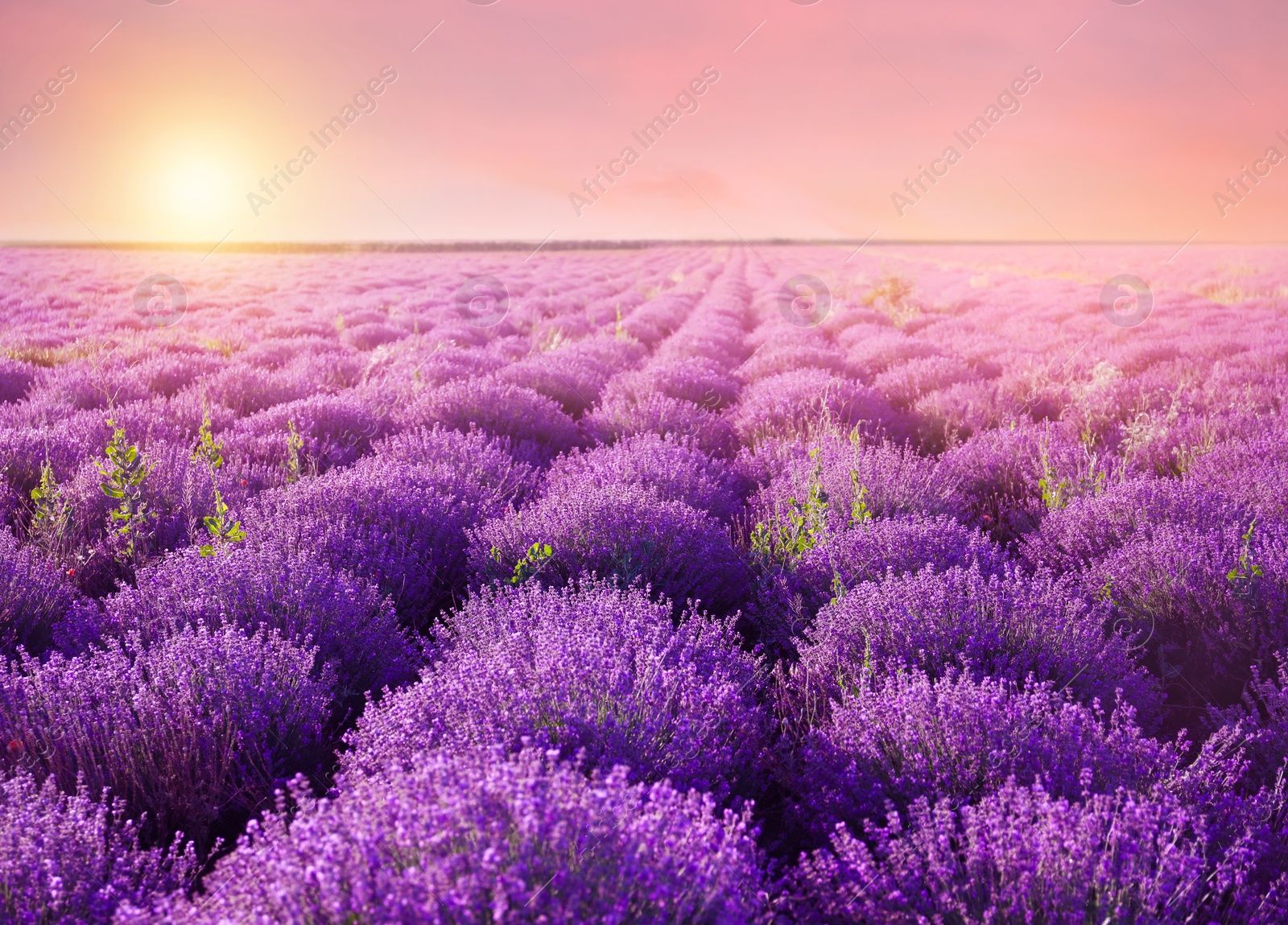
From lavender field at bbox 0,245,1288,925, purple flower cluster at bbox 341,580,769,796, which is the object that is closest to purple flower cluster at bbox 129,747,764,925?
lavender field at bbox 0,245,1288,925

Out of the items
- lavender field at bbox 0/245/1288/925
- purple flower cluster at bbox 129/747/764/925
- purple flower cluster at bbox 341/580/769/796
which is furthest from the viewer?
purple flower cluster at bbox 341/580/769/796

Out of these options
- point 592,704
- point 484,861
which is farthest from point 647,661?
point 484,861

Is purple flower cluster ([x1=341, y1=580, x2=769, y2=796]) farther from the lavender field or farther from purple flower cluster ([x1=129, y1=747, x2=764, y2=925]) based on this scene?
purple flower cluster ([x1=129, y1=747, x2=764, y2=925])

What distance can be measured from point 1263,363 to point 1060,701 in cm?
652

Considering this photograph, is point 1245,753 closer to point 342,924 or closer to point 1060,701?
point 1060,701

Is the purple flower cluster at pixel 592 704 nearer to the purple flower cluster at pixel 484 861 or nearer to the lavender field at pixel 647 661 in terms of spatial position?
the lavender field at pixel 647 661

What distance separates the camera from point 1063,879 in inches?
50.4

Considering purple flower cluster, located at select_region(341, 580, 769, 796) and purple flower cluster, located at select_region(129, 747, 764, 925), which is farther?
purple flower cluster, located at select_region(341, 580, 769, 796)

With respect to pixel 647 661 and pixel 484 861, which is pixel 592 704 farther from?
pixel 484 861

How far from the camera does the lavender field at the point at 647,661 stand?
1.24 meters

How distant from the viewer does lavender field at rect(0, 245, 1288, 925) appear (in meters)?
1.24

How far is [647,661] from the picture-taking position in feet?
6.26

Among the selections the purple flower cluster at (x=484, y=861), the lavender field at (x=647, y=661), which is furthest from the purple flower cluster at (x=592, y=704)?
the purple flower cluster at (x=484, y=861)

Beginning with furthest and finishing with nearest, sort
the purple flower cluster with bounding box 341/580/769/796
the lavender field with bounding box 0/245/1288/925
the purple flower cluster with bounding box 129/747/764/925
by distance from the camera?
the purple flower cluster with bounding box 341/580/769/796 → the lavender field with bounding box 0/245/1288/925 → the purple flower cluster with bounding box 129/747/764/925
